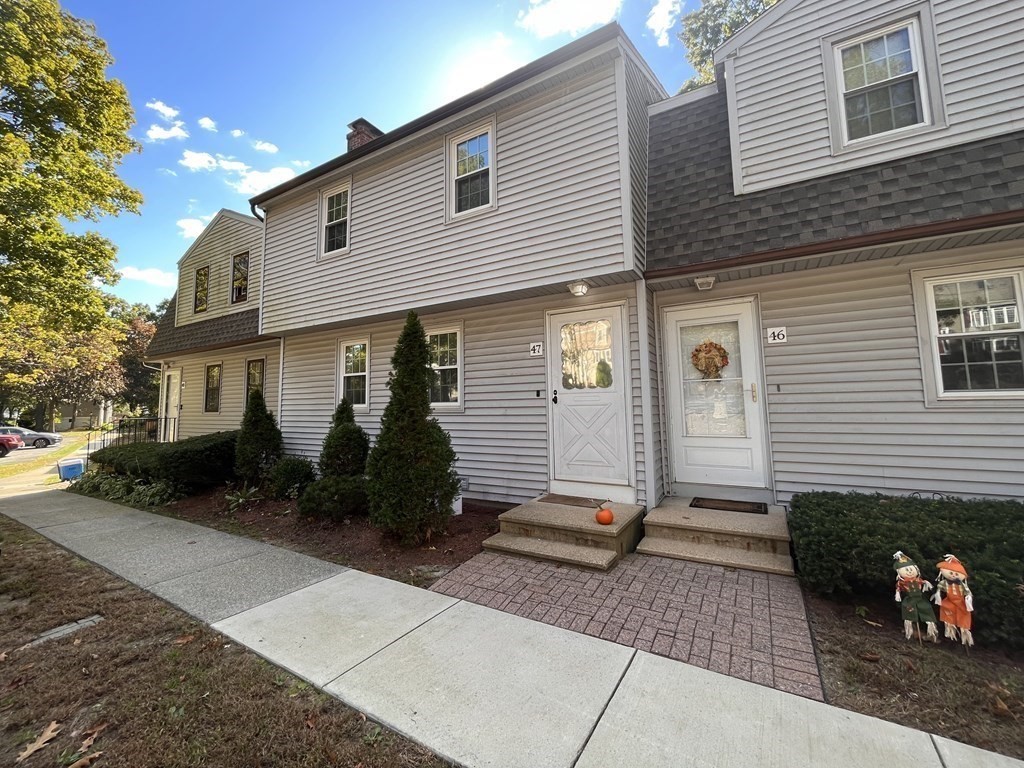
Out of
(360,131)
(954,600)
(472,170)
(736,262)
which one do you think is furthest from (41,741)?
(360,131)

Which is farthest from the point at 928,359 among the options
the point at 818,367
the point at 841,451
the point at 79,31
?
the point at 79,31

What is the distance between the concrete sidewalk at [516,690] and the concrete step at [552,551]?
98cm

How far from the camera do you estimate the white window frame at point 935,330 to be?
395 cm

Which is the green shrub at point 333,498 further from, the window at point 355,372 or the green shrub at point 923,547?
the green shrub at point 923,547

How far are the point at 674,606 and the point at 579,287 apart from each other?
11.6 feet

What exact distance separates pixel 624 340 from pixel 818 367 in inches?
83.7

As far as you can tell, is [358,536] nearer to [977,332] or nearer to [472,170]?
[472,170]

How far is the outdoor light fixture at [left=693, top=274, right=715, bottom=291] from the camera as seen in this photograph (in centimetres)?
485

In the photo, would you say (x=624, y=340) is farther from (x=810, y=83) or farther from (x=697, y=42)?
(x=697, y=42)

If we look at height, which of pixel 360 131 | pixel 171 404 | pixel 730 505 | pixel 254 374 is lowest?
pixel 730 505

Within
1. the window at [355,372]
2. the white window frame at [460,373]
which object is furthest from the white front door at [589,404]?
the window at [355,372]

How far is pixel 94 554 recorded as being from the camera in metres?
4.68

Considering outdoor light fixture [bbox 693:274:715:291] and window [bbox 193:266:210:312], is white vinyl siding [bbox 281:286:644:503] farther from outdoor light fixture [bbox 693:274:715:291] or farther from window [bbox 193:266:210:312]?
window [bbox 193:266:210:312]

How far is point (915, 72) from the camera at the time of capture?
4309 mm
